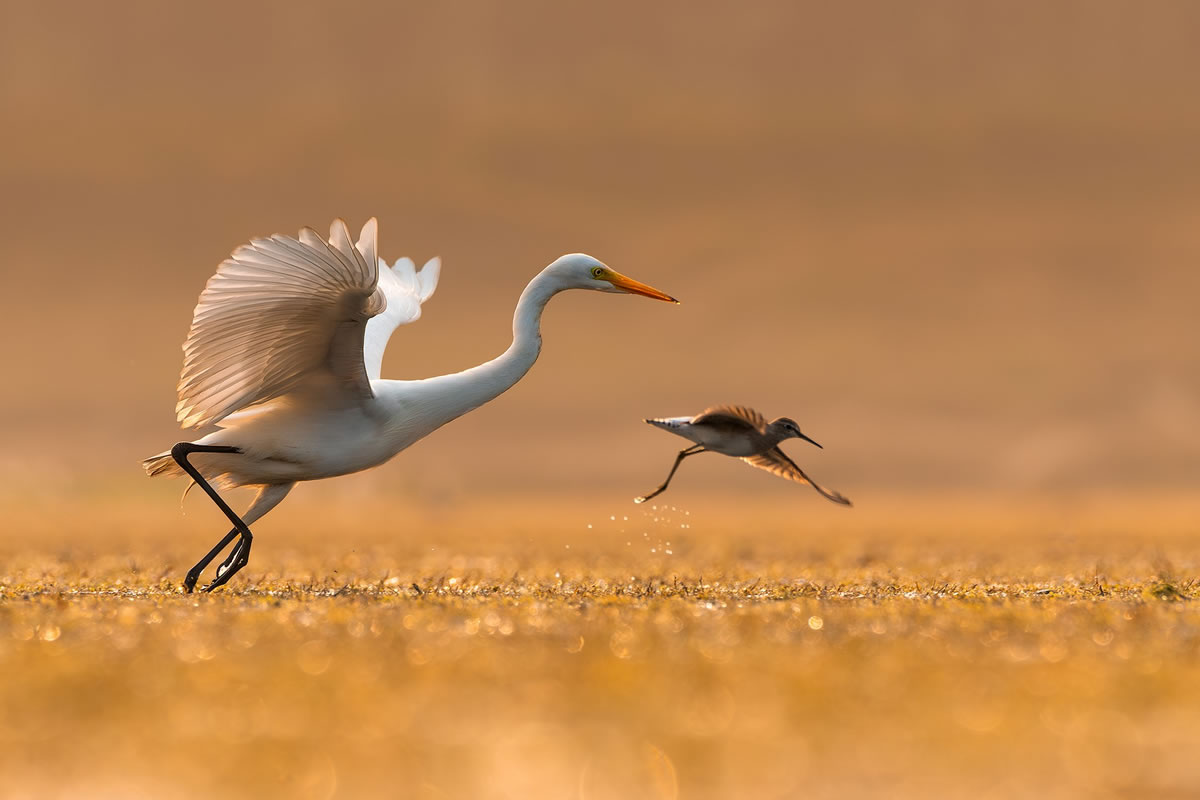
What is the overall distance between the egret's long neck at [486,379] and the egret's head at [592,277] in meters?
0.15

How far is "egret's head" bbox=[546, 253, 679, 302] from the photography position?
13.0 m

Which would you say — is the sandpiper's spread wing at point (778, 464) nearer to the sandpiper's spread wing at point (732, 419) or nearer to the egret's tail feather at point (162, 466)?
the sandpiper's spread wing at point (732, 419)

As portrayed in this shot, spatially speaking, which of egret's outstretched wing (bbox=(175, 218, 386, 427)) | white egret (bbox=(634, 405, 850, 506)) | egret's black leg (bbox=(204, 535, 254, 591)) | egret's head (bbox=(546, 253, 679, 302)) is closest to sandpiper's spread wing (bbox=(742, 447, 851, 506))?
white egret (bbox=(634, 405, 850, 506))

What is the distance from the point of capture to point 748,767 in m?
5.40

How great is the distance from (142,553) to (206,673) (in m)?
14.6

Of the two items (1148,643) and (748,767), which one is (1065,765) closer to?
(748,767)

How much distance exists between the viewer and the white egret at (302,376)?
1102 cm

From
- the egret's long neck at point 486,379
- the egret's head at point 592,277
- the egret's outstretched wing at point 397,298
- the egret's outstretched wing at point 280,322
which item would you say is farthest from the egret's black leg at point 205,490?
the egret's head at point 592,277

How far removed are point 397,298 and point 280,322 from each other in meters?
4.50

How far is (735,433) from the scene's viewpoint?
13.1 meters

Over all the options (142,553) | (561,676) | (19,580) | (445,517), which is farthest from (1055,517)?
(561,676)

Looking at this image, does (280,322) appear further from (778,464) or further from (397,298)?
(778,464)

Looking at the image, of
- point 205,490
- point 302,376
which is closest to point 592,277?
point 302,376

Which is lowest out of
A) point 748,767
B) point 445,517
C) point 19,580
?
point 445,517
